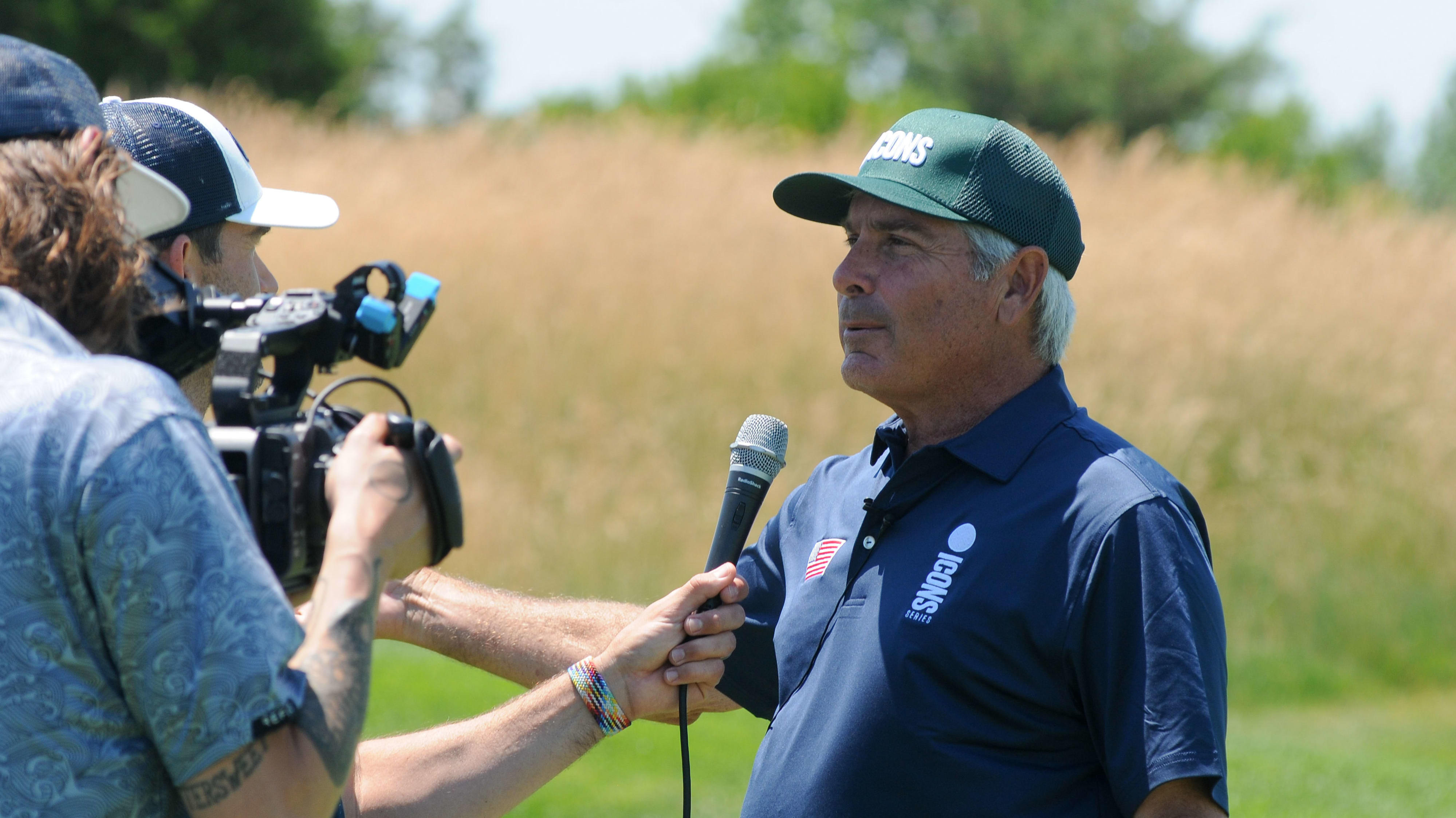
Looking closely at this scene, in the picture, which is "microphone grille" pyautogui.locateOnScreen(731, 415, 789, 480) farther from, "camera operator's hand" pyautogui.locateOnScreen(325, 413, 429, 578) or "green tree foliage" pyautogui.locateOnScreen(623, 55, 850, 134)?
"green tree foliage" pyautogui.locateOnScreen(623, 55, 850, 134)

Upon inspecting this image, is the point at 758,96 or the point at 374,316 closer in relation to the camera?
the point at 374,316

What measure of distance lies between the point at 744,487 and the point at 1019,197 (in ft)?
2.71

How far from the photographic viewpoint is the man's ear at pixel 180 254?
2.85m

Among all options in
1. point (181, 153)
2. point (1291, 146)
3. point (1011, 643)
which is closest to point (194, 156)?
point (181, 153)

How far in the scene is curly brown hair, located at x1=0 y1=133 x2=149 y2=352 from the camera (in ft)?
5.44

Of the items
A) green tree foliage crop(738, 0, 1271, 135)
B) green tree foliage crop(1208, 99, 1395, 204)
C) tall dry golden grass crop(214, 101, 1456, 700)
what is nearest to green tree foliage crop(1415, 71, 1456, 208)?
green tree foliage crop(1208, 99, 1395, 204)

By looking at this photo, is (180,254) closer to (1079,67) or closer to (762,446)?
(762,446)

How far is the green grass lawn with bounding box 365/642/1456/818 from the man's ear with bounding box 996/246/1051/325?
4584 millimetres

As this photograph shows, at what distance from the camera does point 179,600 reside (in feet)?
5.06

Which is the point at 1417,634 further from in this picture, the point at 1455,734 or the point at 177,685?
the point at 177,685

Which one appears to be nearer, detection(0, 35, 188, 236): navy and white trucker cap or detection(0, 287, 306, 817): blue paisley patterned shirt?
detection(0, 287, 306, 817): blue paisley patterned shirt

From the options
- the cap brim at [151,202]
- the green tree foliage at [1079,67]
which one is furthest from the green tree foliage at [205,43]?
the cap brim at [151,202]

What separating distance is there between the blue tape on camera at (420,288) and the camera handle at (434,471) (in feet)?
1.14

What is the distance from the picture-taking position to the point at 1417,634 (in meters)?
10.2
